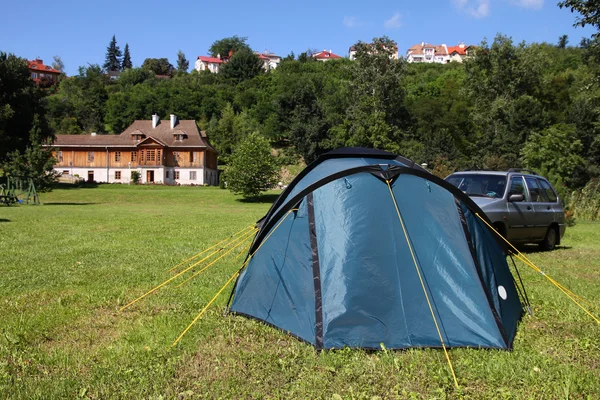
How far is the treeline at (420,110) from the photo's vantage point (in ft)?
135

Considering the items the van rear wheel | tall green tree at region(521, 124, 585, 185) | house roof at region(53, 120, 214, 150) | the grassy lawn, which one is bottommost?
the grassy lawn

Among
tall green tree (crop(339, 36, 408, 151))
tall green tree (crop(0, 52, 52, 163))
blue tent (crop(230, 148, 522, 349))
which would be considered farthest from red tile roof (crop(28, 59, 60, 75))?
blue tent (crop(230, 148, 522, 349))

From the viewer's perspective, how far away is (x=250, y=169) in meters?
39.1

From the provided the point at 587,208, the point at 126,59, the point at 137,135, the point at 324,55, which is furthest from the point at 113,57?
the point at 587,208

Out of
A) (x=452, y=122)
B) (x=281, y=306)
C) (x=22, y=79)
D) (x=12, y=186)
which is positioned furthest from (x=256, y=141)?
(x=281, y=306)

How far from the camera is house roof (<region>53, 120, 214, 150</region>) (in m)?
58.5

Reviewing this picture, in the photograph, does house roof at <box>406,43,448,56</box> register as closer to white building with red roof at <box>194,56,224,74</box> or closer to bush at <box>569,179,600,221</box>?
white building with red roof at <box>194,56,224,74</box>

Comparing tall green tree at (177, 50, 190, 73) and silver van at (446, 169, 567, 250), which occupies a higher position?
tall green tree at (177, 50, 190, 73)

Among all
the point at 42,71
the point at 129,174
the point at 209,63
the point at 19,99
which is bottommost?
the point at 129,174

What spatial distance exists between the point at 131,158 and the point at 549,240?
53.8 m

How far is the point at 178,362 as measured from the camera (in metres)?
4.38

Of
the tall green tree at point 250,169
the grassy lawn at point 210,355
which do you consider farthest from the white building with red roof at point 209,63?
the grassy lawn at point 210,355

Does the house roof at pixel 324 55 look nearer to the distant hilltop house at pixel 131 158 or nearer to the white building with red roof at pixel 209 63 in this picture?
the white building with red roof at pixel 209 63

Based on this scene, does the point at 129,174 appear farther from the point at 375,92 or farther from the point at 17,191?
the point at 375,92
